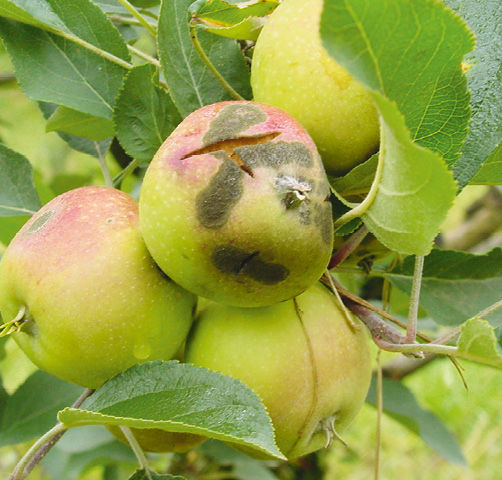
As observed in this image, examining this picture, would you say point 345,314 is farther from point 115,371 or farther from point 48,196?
point 48,196

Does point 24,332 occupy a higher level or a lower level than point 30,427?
higher

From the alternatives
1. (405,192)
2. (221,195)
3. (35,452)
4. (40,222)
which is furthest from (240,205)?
(35,452)

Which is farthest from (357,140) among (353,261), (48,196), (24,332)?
(48,196)

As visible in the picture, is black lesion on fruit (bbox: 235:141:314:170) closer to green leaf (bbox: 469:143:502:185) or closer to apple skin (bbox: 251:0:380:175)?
apple skin (bbox: 251:0:380:175)

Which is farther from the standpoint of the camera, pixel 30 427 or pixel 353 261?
pixel 30 427

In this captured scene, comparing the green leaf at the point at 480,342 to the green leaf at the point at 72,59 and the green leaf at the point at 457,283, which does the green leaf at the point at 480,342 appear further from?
the green leaf at the point at 72,59

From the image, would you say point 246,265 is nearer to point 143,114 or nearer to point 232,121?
point 232,121
